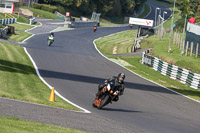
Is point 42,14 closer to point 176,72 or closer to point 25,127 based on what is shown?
point 176,72

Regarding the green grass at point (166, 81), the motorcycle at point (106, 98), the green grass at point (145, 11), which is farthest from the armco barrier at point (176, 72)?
the green grass at point (145, 11)

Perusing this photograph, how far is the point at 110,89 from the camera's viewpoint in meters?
16.4

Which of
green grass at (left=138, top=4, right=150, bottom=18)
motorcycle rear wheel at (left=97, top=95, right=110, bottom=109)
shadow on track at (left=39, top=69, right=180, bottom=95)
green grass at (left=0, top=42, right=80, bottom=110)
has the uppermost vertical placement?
motorcycle rear wheel at (left=97, top=95, right=110, bottom=109)

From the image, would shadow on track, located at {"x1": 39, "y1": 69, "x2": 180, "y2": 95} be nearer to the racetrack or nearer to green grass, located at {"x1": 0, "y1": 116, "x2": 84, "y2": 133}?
the racetrack

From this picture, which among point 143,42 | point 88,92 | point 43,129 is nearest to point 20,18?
point 143,42

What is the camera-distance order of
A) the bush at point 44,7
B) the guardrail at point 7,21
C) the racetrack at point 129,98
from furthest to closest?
the bush at point 44,7, the guardrail at point 7,21, the racetrack at point 129,98

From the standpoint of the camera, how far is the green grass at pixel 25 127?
395 inches

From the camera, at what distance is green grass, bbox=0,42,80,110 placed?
1662 centimetres

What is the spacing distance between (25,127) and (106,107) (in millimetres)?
7716

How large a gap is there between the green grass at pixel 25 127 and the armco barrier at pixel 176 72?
68.7 feet

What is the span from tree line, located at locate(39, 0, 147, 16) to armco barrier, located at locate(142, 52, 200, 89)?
74.8m

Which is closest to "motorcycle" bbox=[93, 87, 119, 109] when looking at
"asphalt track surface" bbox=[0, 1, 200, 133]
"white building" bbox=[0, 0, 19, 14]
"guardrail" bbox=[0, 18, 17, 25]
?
"asphalt track surface" bbox=[0, 1, 200, 133]

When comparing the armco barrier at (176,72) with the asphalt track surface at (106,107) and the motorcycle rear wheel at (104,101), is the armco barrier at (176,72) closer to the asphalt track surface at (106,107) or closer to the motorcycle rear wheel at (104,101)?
the asphalt track surface at (106,107)

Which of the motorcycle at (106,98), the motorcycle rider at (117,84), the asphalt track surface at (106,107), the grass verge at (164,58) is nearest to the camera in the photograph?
the asphalt track surface at (106,107)
